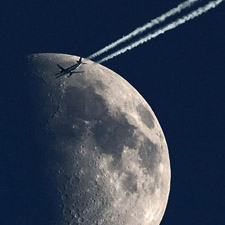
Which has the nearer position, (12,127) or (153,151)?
(12,127)

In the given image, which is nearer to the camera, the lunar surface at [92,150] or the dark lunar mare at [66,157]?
the dark lunar mare at [66,157]

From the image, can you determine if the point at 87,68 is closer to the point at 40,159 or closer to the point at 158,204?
the point at 40,159

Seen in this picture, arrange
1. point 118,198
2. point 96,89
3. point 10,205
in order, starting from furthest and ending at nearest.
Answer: point 96,89 < point 118,198 < point 10,205

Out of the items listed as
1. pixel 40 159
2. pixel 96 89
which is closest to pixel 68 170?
pixel 40 159

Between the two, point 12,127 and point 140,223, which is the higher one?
point 12,127

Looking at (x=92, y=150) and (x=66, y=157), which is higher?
(x=66, y=157)

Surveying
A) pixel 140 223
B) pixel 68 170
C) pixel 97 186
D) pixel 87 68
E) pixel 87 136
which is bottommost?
pixel 140 223

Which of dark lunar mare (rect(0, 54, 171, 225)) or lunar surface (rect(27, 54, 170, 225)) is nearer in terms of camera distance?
dark lunar mare (rect(0, 54, 171, 225))

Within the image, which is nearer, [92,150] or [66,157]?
[66,157]
